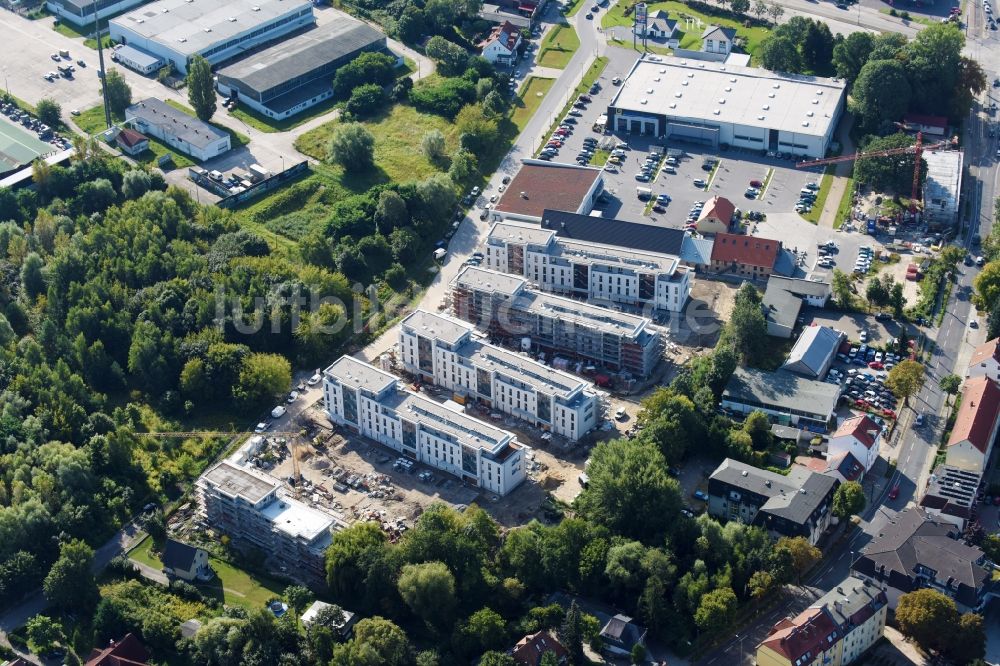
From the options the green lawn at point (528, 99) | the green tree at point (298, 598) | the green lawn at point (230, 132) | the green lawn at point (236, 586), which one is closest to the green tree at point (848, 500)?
the green tree at point (298, 598)

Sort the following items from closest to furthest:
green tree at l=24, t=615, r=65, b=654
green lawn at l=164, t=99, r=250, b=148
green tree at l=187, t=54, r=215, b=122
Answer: green tree at l=24, t=615, r=65, b=654 < green tree at l=187, t=54, r=215, b=122 < green lawn at l=164, t=99, r=250, b=148

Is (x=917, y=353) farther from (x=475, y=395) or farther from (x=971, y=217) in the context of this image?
(x=475, y=395)

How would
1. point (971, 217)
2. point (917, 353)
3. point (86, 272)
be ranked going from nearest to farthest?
point (917, 353) → point (86, 272) → point (971, 217)

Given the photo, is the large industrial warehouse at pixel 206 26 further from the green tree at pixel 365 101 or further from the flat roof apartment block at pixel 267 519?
the flat roof apartment block at pixel 267 519

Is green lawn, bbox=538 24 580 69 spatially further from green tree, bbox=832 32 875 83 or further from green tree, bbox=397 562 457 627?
green tree, bbox=397 562 457 627

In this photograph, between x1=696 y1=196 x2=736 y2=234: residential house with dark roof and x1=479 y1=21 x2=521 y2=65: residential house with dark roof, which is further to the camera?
x1=479 y1=21 x2=521 y2=65: residential house with dark roof

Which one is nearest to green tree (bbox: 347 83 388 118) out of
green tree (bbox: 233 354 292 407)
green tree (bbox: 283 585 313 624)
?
green tree (bbox: 233 354 292 407)

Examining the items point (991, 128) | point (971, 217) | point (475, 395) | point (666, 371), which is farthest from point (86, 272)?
point (991, 128)
